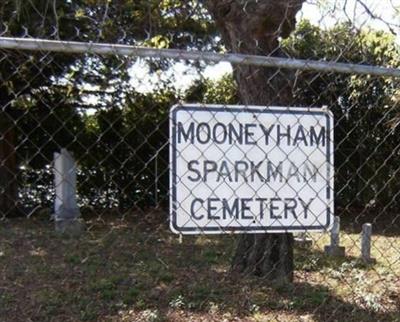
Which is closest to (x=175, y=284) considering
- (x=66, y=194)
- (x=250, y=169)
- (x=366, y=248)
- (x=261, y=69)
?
(x=261, y=69)

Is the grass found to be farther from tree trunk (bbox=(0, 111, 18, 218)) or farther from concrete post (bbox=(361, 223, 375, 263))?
tree trunk (bbox=(0, 111, 18, 218))

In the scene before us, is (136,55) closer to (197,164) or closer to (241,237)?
(197,164)

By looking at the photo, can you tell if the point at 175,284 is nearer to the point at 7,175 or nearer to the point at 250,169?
the point at 250,169

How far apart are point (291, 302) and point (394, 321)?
80cm

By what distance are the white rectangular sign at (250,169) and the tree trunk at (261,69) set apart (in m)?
2.37

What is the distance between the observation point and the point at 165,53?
274 centimetres

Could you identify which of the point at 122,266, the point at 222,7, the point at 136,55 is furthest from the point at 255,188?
the point at 122,266

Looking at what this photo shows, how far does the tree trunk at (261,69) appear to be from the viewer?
5.33 metres

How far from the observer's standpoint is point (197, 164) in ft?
9.14

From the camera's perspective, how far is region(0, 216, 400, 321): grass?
510 centimetres

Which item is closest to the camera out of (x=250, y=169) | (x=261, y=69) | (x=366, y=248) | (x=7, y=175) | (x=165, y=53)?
(x=165, y=53)

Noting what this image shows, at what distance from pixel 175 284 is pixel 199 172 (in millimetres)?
3369

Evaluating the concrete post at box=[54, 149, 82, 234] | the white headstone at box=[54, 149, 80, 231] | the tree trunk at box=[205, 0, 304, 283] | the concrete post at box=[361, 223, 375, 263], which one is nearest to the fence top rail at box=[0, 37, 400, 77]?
the tree trunk at box=[205, 0, 304, 283]

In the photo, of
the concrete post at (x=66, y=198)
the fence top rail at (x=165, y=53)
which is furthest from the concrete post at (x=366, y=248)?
the fence top rail at (x=165, y=53)
